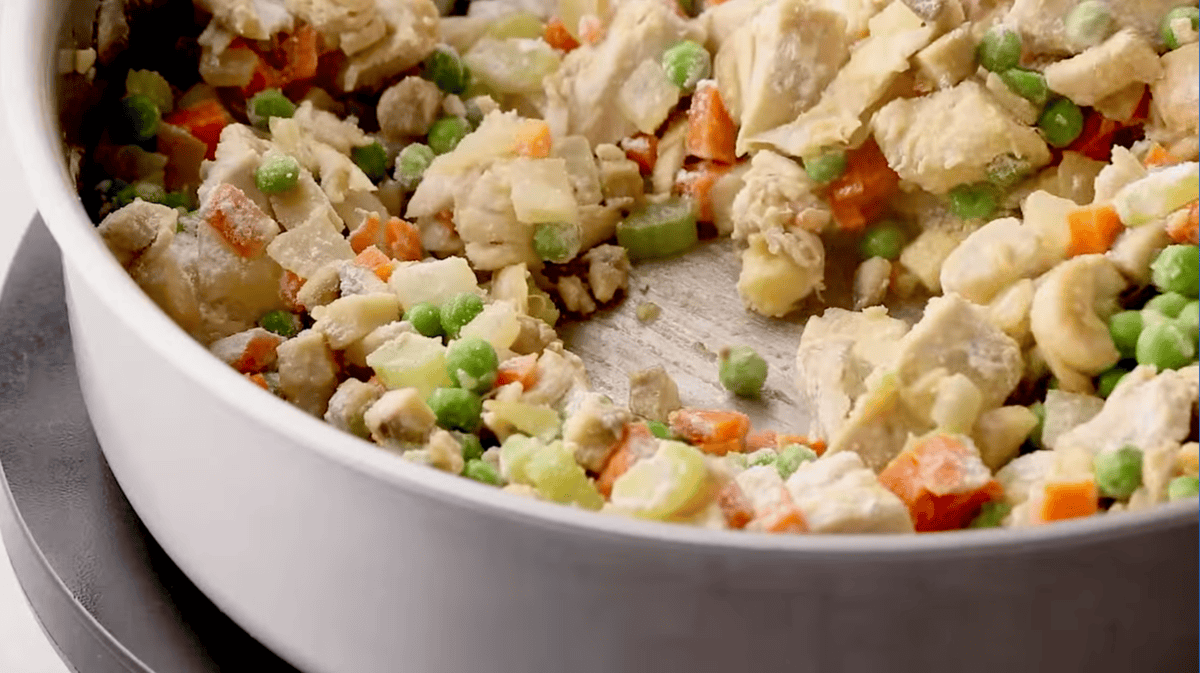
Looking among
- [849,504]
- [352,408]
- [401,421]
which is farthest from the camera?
[352,408]

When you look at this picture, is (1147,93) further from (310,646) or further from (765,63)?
(310,646)

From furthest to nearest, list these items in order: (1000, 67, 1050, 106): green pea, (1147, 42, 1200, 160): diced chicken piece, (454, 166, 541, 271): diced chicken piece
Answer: (454, 166, 541, 271): diced chicken piece
(1000, 67, 1050, 106): green pea
(1147, 42, 1200, 160): diced chicken piece

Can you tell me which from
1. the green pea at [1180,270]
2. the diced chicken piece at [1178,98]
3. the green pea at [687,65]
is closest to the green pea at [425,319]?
the green pea at [687,65]

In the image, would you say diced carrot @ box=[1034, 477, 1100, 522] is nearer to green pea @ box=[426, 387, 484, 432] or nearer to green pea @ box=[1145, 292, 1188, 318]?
green pea @ box=[1145, 292, 1188, 318]

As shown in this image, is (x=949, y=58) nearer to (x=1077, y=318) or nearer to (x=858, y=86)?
(x=858, y=86)

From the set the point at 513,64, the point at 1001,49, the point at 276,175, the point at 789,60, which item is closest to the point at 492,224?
the point at 276,175

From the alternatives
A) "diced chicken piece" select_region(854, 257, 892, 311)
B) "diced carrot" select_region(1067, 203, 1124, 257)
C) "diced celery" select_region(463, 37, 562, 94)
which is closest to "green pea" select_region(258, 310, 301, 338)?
"diced celery" select_region(463, 37, 562, 94)
